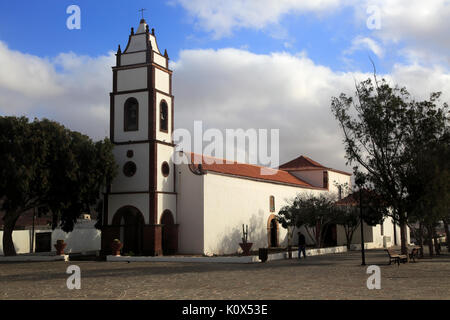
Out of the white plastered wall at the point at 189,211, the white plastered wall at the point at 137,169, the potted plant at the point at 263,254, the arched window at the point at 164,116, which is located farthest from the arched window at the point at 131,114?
the potted plant at the point at 263,254

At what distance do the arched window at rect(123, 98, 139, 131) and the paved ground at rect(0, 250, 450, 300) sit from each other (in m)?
12.6

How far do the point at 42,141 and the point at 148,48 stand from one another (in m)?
9.25

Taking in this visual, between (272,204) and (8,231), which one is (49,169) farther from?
(272,204)

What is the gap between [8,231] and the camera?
30.4m

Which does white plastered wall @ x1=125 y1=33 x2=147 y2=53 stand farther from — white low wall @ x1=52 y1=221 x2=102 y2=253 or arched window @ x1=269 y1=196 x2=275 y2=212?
white low wall @ x1=52 y1=221 x2=102 y2=253

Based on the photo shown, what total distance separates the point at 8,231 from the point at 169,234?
9.90 m

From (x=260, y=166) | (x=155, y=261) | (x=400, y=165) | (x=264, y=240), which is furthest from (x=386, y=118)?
(x=260, y=166)

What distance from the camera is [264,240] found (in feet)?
127

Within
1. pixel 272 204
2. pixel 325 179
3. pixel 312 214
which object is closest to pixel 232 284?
pixel 312 214

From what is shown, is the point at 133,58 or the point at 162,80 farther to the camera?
the point at 162,80

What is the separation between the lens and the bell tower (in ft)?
102

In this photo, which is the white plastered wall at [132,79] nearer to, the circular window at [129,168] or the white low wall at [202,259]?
the circular window at [129,168]

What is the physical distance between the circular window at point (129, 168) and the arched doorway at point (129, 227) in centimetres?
218
